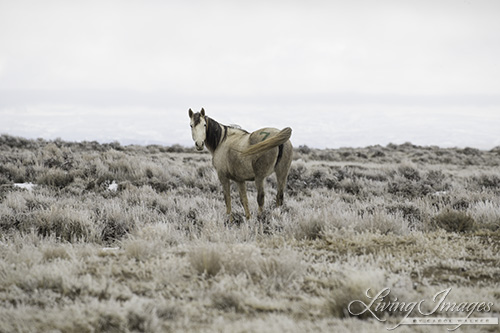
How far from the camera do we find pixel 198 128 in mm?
7273

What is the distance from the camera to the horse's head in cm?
721

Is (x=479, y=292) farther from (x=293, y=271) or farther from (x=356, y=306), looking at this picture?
(x=293, y=271)

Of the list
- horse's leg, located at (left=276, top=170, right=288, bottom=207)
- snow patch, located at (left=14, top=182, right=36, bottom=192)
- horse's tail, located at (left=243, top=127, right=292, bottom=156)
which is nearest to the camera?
horse's tail, located at (left=243, top=127, right=292, bottom=156)

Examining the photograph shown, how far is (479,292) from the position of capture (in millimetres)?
3727

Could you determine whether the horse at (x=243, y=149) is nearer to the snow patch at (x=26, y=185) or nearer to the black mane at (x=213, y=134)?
the black mane at (x=213, y=134)

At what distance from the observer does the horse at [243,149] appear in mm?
7246

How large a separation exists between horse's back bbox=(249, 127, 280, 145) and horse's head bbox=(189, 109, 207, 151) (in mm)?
842

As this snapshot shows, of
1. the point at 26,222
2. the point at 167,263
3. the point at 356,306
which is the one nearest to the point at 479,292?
the point at 356,306

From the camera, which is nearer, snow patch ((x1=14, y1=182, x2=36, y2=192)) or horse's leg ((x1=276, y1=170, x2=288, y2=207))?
horse's leg ((x1=276, y1=170, x2=288, y2=207))

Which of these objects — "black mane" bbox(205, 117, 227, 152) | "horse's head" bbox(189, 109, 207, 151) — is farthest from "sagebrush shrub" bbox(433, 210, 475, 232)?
"horse's head" bbox(189, 109, 207, 151)

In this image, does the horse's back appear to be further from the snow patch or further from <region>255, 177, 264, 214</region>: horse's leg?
the snow patch

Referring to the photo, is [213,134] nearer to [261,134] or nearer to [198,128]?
[198,128]

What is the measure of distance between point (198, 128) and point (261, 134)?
3.59 ft

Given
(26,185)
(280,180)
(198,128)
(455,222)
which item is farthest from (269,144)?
(26,185)
